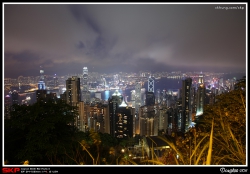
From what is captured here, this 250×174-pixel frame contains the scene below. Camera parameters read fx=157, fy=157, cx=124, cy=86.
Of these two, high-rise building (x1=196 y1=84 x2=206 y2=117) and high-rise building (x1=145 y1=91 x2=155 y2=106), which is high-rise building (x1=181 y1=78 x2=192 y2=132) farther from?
high-rise building (x1=145 y1=91 x2=155 y2=106)

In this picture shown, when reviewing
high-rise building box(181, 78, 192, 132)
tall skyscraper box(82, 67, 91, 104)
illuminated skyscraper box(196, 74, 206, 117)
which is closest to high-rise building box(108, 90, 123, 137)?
tall skyscraper box(82, 67, 91, 104)

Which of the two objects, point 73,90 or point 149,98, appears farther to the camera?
point 149,98

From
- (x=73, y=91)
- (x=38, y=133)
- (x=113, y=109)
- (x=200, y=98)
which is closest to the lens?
(x=38, y=133)

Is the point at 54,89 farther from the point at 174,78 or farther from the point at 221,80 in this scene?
the point at 221,80

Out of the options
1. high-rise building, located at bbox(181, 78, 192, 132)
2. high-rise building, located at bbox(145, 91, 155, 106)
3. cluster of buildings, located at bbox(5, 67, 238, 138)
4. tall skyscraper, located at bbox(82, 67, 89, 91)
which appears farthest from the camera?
high-rise building, located at bbox(181, 78, 192, 132)

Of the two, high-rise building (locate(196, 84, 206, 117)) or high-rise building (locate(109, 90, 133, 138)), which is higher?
high-rise building (locate(196, 84, 206, 117))

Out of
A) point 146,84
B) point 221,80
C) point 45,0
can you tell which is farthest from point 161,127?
point 45,0

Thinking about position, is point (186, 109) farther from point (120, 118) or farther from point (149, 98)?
point (120, 118)

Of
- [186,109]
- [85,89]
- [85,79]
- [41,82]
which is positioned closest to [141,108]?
[186,109]

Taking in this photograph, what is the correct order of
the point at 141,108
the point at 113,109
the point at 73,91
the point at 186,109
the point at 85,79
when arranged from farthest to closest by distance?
1. the point at 186,109
2. the point at 113,109
3. the point at 141,108
4. the point at 73,91
5. the point at 85,79

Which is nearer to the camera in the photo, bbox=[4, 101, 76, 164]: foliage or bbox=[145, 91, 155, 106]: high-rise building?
bbox=[4, 101, 76, 164]: foliage

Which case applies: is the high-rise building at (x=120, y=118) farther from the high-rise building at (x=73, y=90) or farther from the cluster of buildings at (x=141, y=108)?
the high-rise building at (x=73, y=90)
